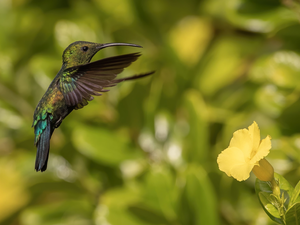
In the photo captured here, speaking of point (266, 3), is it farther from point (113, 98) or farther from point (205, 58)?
point (113, 98)

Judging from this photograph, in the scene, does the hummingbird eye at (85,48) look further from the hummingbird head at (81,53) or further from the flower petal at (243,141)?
the flower petal at (243,141)

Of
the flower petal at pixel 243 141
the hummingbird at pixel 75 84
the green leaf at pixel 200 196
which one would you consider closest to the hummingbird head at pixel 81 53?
the hummingbird at pixel 75 84

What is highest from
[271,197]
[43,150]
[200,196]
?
[43,150]

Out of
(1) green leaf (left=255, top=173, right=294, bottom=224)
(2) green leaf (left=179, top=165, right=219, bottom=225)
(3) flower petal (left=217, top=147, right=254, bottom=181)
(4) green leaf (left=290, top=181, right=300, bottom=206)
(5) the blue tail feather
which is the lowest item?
(2) green leaf (left=179, top=165, right=219, bottom=225)

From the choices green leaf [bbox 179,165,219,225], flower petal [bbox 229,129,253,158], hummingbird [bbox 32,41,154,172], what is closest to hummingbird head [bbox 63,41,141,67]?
hummingbird [bbox 32,41,154,172]

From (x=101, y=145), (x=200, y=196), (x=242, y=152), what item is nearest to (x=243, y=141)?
(x=242, y=152)

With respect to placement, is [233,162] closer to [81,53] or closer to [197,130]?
[81,53]

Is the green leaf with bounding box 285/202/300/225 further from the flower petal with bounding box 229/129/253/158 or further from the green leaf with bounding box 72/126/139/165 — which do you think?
the green leaf with bounding box 72/126/139/165
